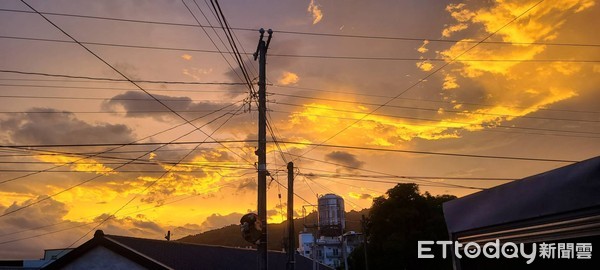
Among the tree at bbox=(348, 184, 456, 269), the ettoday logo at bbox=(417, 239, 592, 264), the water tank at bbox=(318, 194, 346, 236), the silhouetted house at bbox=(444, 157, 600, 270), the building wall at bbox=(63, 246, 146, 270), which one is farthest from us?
the water tank at bbox=(318, 194, 346, 236)

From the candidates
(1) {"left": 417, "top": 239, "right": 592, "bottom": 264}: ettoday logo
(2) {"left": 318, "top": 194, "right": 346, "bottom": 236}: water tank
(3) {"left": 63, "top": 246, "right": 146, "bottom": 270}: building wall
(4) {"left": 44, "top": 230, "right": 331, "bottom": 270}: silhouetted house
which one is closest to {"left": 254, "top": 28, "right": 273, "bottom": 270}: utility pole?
(4) {"left": 44, "top": 230, "right": 331, "bottom": 270}: silhouetted house

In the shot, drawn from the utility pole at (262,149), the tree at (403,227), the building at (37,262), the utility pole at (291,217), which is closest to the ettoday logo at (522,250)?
the utility pole at (262,149)

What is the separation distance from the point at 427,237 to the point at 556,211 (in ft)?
135

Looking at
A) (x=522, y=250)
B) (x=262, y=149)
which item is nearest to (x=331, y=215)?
(x=262, y=149)

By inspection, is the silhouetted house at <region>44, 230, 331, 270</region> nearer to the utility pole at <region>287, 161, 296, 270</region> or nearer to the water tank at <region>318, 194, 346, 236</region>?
the utility pole at <region>287, 161, 296, 270</region>

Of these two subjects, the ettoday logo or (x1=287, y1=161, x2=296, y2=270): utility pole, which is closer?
the ettoday logo

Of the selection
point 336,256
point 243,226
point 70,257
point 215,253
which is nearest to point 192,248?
point 215,253

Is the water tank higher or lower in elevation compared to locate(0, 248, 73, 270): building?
higher

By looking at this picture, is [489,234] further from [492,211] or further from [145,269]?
[145,269]

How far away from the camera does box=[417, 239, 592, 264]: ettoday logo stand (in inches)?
179

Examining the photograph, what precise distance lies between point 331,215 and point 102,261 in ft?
121

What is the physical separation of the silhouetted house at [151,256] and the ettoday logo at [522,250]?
509 inches

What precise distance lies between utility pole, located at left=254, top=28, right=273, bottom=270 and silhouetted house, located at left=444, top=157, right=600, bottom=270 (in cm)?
871

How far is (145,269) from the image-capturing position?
52.3 feet
